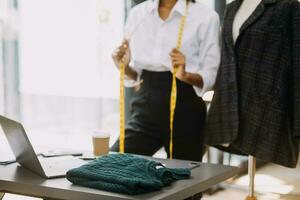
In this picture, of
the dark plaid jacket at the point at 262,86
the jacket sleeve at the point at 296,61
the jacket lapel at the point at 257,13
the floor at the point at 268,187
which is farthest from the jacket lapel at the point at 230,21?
the floor at the point at 268,187

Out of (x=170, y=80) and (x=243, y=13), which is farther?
(x=243, y=13)

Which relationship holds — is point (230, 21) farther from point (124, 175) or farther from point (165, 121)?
point (124, 175)

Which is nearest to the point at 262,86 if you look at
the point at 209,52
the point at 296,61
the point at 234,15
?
the point at 296,61

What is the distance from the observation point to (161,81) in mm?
2426

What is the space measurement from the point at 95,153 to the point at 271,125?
0.91 m

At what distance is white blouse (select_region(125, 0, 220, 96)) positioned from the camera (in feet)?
7.89

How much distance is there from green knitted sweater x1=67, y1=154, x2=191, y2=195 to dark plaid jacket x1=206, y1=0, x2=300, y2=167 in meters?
0.93

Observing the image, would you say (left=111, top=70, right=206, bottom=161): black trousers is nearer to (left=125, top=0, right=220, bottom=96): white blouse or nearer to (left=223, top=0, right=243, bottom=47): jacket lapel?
(left=125, top=0, right=220, bottom=96): white blouse

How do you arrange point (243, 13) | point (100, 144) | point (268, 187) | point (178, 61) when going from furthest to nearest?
point (268, 187)
point (243, 13)
point (178, 61)
point (100, 144)

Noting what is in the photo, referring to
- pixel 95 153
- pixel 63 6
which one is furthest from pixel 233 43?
pixel 63 6

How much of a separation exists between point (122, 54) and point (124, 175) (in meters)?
1.03

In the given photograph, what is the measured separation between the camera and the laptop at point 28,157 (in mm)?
1620

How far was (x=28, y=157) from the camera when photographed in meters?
1.67

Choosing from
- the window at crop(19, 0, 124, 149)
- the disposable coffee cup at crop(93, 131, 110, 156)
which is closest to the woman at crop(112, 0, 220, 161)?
the disposable coffee cup at crop(93, 131, 110, 156)
